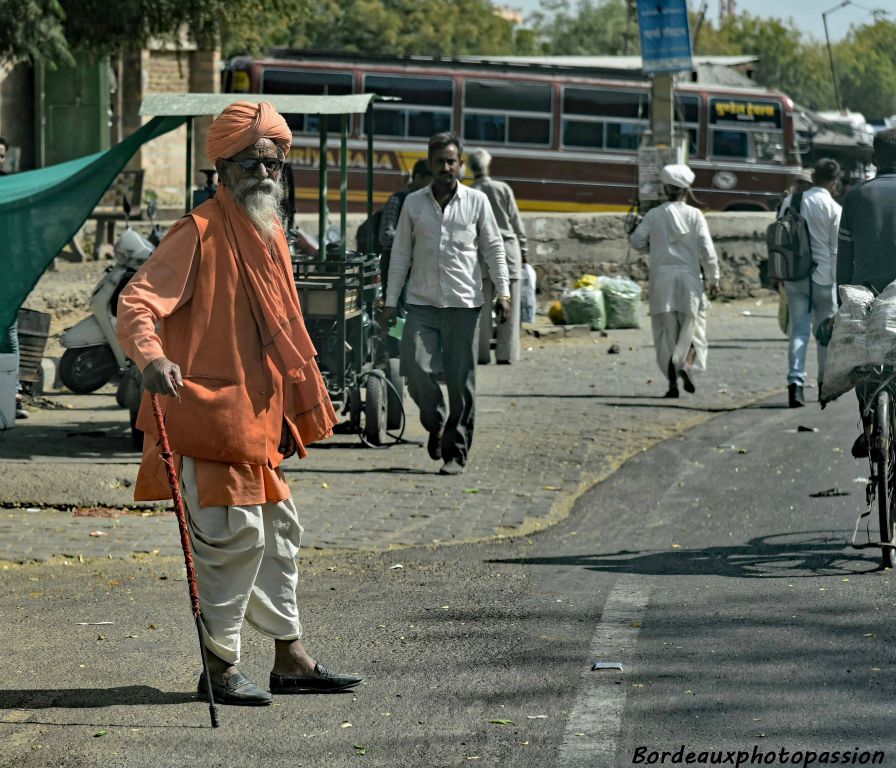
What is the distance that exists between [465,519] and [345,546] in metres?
0.89

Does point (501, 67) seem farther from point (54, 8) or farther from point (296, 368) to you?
point (296, 368)

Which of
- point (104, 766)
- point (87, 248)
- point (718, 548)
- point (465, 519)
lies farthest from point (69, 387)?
Result: point (87, 248)

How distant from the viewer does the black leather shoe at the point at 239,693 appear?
505cm

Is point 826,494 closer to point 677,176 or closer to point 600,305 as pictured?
point 677,176

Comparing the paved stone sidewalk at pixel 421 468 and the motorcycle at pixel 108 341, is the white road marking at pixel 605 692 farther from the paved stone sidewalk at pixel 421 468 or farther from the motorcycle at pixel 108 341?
the motorcycle at pixel 108 341

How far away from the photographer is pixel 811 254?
12328 millimetres

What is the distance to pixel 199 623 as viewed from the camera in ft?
16.2

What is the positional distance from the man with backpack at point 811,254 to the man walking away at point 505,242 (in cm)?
301

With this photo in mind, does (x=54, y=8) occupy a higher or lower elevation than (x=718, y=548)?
higher

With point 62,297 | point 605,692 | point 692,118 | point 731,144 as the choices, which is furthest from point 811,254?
point 692,118

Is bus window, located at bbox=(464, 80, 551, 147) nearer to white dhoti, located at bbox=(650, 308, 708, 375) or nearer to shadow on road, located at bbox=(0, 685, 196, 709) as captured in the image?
white dhoti, located at bbox=(650, 308, 708, 375)

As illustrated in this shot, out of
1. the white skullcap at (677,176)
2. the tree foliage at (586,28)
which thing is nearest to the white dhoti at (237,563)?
the white skullcap at (677,176)

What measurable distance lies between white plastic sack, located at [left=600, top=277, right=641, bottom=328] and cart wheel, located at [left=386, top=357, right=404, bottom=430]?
8.03m

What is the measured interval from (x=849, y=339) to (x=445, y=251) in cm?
311
